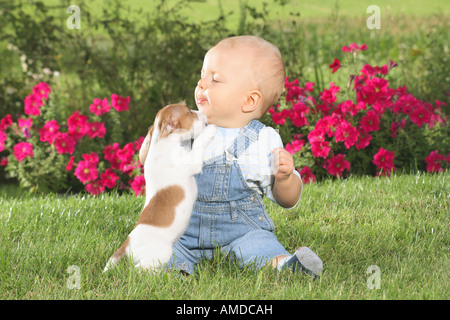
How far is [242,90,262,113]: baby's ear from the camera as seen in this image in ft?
8.88

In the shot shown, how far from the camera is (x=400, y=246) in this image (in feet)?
10.6

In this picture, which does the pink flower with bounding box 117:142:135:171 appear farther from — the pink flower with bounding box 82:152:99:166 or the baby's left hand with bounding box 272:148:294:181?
the baby's left hand with bounding box 272:148:294:181

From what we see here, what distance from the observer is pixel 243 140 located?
108 inches

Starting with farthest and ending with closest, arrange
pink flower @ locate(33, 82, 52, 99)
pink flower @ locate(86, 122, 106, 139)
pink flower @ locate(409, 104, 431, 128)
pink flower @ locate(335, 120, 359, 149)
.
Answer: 1. pink flower @ locate(33, 82, 52, 99)
2. pink flower @ locate(86, 122, 106, 139)
3. pink flower @ locate(409, 104, 431, 128)
4. pink flower @ locate(335, 120, 359, 149)

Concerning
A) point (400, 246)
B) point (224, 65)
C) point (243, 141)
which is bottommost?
point (400, 246)

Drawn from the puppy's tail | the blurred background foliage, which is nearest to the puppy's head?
the puppy's tail

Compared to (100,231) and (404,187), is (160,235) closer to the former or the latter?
(100,231)

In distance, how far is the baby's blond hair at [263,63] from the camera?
268 cm

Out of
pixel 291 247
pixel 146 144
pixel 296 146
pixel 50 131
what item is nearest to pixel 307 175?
pixel 296 146

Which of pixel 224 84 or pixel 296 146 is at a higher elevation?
pixel 224 84

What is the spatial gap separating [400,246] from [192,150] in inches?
55.9

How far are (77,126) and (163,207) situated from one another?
2.99m

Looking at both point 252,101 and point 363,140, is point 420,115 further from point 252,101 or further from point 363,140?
point 252,101
